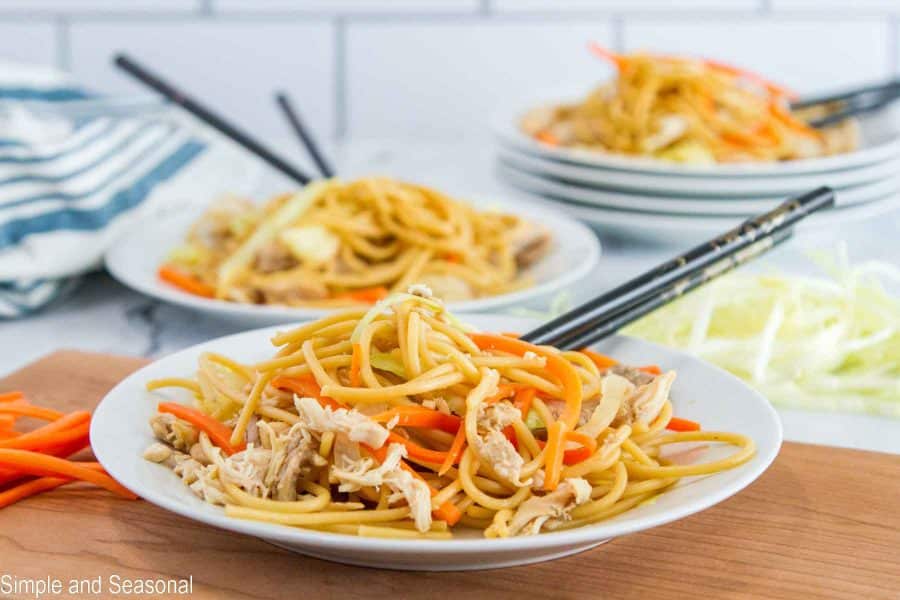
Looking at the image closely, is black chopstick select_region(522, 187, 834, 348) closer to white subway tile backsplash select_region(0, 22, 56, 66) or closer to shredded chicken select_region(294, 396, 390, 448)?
shredded chicken select_region(294, 396, 390, 448)

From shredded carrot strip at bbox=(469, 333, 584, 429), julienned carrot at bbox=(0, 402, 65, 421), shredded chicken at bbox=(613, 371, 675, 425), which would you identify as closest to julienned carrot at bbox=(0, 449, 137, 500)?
julienned carrot at bbox=(0, 402, 65, 421)

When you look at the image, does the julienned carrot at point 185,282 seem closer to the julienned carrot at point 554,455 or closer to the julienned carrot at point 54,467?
the julienned carrot at point 54,467

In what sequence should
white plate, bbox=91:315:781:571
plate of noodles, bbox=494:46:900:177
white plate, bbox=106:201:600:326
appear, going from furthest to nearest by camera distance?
plate of noodles, bbox=494:46:900:177
white plate, bbox=106:201:600:326
white plate, bbox=91:315:781:571

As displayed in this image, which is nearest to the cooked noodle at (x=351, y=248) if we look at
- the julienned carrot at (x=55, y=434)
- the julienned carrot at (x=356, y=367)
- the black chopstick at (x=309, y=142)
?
the black chopstick at (x=309, y=142)

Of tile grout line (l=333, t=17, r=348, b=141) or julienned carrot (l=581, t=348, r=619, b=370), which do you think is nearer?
julienned carrot (l=581, t=348, r=619, b=370)

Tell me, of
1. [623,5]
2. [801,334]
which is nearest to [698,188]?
[801,334]
